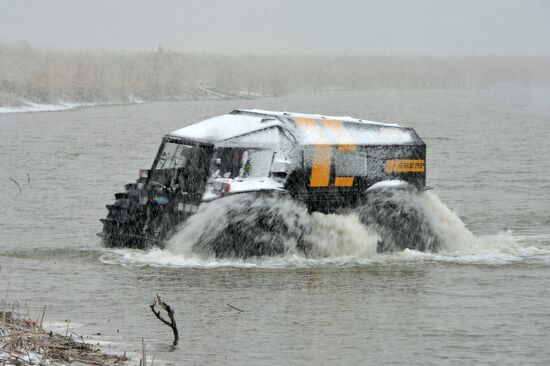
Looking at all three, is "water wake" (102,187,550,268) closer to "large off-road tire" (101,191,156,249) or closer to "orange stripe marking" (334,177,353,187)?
"large off-road tire" (101,191,156,249)

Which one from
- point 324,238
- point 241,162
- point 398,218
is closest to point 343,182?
point 324,238

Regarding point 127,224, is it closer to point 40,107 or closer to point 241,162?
point 241,162

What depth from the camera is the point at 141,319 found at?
1343 centimetres

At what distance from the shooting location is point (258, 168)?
1752 cm

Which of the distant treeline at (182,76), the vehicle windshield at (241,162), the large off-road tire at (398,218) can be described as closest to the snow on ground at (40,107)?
the distant treeline at (182,76)

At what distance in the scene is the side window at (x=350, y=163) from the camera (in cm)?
1792

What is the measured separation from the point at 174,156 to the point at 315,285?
159 inches

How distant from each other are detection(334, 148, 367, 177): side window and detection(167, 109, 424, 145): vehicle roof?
165 mm

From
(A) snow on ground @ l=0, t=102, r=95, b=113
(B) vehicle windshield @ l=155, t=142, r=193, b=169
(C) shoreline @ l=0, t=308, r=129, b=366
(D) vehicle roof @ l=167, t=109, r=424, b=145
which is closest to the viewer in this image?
(C) shoreline @ l=0, t=308, r=129, b=366

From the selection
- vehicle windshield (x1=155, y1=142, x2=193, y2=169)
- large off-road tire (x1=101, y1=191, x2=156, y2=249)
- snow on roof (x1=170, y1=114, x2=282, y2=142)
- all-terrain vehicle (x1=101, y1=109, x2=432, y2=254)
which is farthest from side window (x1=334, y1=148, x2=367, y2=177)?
large off-road tire (x1=101, y1=191, x2=156, y2=249)

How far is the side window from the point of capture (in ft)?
58.8

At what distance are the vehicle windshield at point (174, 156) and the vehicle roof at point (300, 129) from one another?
0.29 meters

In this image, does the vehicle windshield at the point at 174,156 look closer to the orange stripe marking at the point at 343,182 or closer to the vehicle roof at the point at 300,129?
the vehicle roof at the point at 300,129

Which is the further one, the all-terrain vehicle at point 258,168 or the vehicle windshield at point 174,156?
the vehicle windshield at point 174,156
